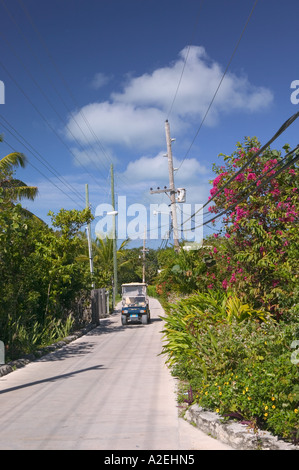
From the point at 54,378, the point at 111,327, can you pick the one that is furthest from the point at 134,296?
the point at 54,378

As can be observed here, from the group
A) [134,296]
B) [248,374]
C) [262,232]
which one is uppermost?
[262,232]

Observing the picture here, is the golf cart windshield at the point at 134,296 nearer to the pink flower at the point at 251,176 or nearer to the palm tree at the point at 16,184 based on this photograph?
the palm tree at the point at 16,184

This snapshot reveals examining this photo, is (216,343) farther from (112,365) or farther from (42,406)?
(112,365)

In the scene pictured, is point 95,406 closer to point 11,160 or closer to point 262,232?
point 262,232

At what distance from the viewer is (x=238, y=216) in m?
11.2

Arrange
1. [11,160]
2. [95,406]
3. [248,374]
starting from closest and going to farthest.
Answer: [248,374] → [95,406] → [11,160]

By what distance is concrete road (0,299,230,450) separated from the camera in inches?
240

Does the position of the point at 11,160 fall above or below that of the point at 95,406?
above

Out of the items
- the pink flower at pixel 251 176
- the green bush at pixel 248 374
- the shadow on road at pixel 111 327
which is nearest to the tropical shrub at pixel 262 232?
the pink flower at pixel 251 176

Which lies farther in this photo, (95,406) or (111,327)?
(111,327)

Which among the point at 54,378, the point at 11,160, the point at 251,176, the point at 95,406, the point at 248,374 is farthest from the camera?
the point at 11,160

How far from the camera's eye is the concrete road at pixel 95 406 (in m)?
6.09

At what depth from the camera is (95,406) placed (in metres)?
7.96

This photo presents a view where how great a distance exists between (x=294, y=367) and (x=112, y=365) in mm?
7247
